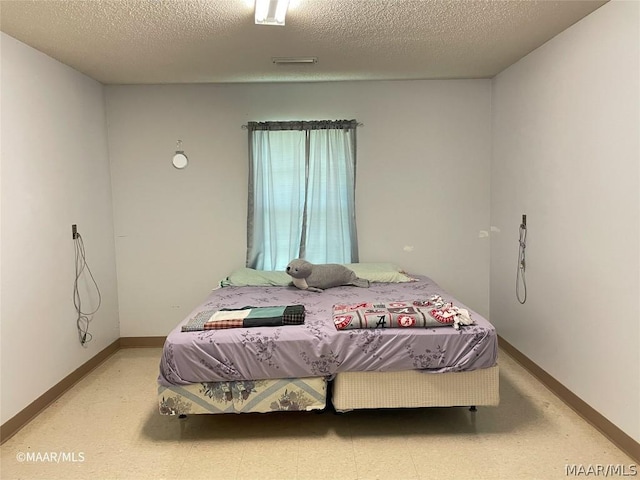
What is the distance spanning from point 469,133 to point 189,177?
2.57m

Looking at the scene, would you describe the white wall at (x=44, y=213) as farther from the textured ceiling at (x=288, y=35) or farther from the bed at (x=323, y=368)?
the bed at (x=323, y=368)

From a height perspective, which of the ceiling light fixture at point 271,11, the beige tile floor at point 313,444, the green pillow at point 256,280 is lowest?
the beige tile floor at point 313,444

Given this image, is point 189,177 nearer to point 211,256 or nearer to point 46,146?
point 211,256

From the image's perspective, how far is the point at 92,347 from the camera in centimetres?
387

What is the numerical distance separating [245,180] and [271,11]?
1.96 m

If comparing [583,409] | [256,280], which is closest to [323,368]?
[256,280]

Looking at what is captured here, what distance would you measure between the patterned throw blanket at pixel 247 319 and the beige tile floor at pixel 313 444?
625mm

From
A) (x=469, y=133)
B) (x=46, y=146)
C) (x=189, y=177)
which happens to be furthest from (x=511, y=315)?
(x=46, y=146)

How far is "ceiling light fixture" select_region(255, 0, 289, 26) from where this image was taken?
2443mm

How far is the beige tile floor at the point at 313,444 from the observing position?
237 centimetres

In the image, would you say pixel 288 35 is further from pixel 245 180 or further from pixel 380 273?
pixel 380 273

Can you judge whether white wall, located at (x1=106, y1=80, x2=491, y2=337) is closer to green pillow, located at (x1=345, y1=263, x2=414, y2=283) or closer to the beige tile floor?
green pillow, located at (x1=345, y1=263, x2=414, y2=283)

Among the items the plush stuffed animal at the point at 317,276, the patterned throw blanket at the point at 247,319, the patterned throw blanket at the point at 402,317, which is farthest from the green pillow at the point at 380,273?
the patterned throw blanket at the point at 247,319

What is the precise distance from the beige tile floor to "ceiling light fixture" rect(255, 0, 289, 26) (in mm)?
2330
